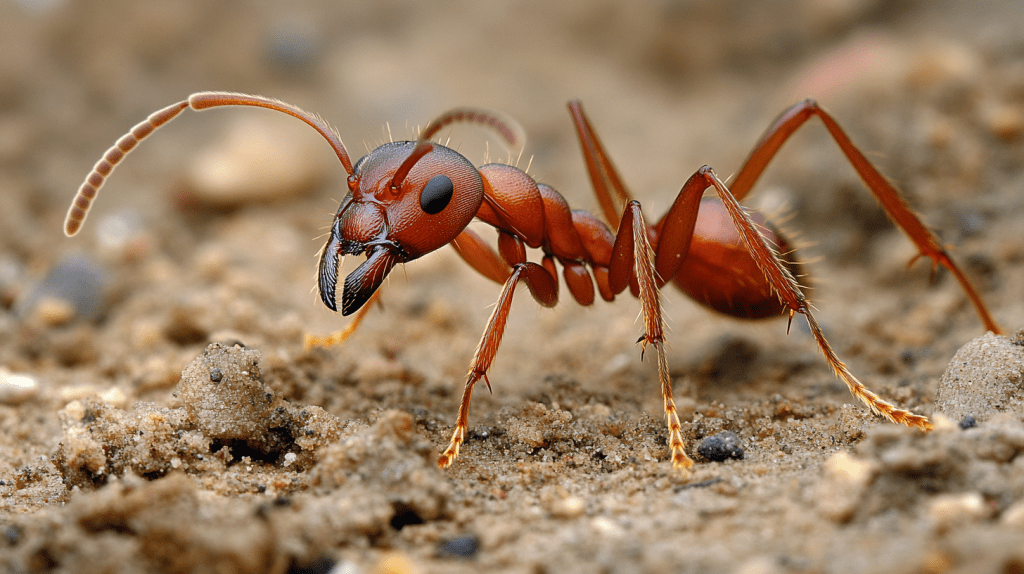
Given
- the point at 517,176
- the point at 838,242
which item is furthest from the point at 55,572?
the point at 838,242

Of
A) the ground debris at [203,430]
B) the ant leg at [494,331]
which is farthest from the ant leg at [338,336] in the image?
the ant leg at [494,331]

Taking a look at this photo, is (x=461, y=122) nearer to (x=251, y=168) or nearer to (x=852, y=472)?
(x=852, y=472)

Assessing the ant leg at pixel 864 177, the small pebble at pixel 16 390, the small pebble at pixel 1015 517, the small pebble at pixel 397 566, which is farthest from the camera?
the ant leg at pixel 864 177

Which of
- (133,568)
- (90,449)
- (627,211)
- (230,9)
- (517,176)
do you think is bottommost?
(133,568)

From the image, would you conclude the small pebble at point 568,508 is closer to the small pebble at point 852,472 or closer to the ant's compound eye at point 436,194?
the small pebble at point 852,472

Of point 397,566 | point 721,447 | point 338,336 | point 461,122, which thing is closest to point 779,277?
point 721,447

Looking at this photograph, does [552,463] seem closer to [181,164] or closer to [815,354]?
[815,354]

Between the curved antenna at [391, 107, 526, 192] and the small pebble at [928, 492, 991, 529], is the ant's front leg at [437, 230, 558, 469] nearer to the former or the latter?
the curved antenna at [391, 107, 526, 192]
